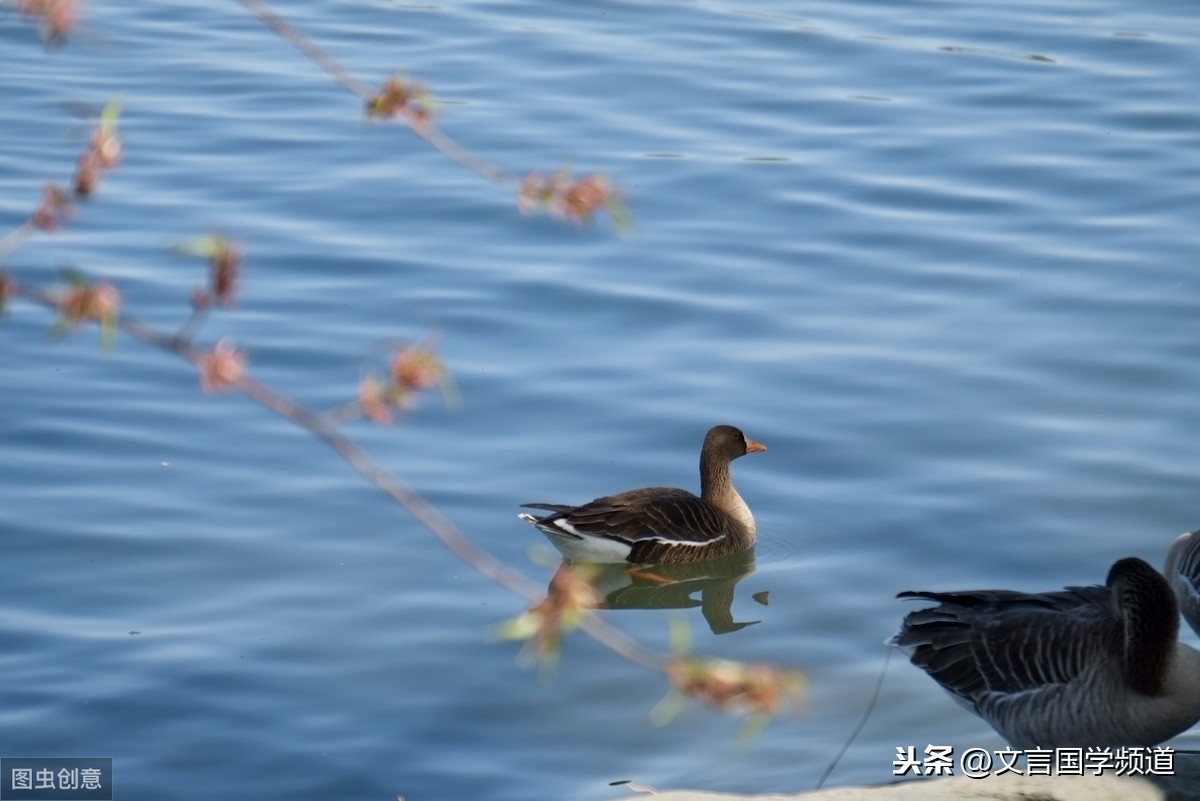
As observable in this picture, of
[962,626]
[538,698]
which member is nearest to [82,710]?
[538,698]

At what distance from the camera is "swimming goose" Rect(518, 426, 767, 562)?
33.3ft

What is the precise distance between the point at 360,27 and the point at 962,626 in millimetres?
15273

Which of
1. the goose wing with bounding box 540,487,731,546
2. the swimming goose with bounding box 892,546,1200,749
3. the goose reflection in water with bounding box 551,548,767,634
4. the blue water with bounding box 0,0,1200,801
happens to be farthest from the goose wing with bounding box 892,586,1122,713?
the goose wing with bounding box 540,487,731,546

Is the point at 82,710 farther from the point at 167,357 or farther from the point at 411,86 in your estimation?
the point at 411,86

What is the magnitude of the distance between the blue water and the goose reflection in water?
0.50 feet

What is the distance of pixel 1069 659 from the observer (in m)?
7.59

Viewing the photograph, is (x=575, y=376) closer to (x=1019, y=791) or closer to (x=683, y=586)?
(x=683, y=586)

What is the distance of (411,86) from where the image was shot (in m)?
3.45

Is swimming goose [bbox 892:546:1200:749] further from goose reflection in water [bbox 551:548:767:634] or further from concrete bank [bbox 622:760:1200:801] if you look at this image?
goose reflection in water [bbox 551:548:767:634]

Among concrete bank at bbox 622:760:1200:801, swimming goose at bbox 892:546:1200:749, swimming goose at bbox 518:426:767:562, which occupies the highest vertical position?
swimming goose at bbox 518:426:767:562

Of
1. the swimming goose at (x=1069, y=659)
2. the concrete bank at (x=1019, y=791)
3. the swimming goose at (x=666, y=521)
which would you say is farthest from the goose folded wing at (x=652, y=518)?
the concrete bank at (x=1019, y=791)

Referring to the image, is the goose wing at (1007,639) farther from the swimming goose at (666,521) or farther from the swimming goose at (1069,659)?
the swimming goose at (666,521)

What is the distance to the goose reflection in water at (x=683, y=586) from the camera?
33.6 ft

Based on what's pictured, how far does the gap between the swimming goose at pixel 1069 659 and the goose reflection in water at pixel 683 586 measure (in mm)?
2174
